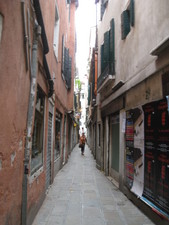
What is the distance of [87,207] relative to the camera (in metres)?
Result: 5.28

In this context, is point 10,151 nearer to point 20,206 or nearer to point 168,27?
point 20,206

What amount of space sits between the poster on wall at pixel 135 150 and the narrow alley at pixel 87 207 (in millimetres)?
575

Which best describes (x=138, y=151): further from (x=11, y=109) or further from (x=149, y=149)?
(x=11, y=109)

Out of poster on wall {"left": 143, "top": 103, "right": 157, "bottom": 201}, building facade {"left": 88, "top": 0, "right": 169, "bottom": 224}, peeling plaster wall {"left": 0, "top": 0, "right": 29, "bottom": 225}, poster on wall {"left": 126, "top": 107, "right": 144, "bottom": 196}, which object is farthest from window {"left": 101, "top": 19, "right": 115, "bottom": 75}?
peeling plaster wall {"left": 0, "top": 0, "right": 29, "bottom": 225}

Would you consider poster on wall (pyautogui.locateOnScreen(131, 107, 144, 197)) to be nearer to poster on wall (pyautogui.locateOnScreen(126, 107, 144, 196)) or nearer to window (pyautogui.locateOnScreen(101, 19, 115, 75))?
poster on wall (pyautogui.locateOnScreen(126, 107, 144, 196))

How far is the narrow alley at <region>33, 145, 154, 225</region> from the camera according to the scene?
446 centimetres

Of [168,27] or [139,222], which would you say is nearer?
[168,27]

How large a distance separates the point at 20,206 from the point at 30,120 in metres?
1.49

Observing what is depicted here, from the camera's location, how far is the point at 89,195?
6.35 metres

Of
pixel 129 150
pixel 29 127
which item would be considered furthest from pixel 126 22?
pixel 29 127

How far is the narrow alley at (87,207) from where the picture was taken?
4461mm

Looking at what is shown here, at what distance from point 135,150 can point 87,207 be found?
1.93 m

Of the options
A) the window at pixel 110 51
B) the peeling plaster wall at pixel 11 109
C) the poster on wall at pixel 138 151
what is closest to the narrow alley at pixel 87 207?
the poster on wall at pixel 138 151

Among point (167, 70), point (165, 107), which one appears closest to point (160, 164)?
point (165, 107)
